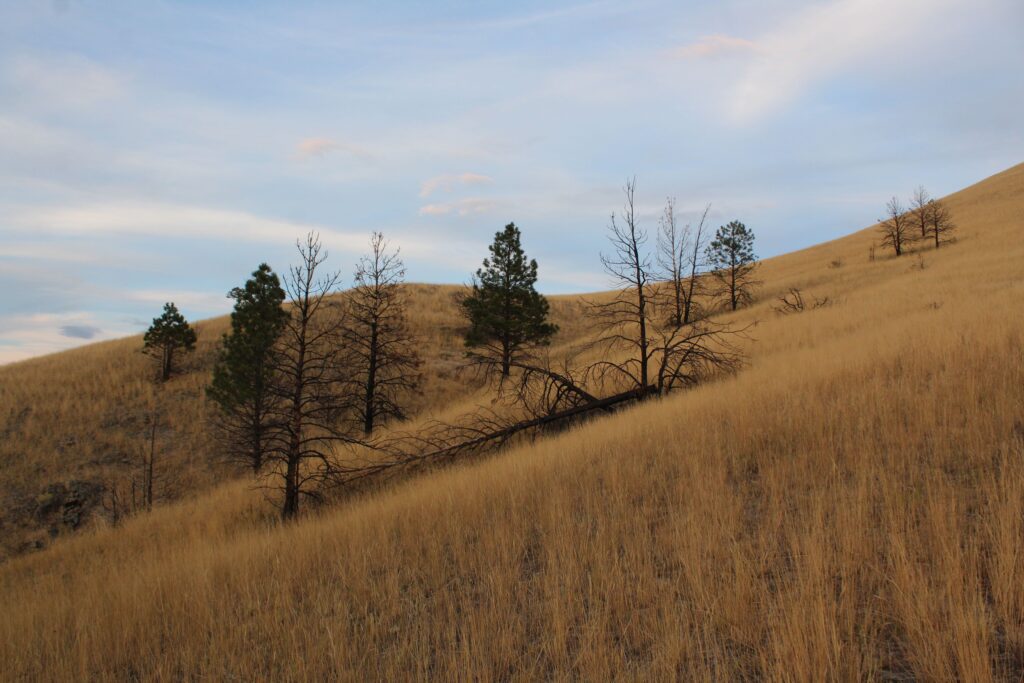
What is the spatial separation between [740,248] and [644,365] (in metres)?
25.2

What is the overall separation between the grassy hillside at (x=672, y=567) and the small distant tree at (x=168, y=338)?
69.3 ft

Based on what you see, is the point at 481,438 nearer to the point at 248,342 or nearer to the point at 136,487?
the point at 248,342

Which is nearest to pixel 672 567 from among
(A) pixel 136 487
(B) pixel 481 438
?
(B) pixel 481 438

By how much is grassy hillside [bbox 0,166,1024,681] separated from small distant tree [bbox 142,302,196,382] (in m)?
21.1

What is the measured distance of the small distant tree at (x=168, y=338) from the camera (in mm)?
25984

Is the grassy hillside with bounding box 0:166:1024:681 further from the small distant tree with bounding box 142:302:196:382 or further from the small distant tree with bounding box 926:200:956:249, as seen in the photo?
the small distant tree with bounding box 926:200:956:249

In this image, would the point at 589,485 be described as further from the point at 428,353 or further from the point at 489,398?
the point at 428,353

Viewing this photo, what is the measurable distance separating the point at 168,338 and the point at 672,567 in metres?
29.0

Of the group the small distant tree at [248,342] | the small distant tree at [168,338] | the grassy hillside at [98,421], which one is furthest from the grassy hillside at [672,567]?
the small distant tree at [168,338]

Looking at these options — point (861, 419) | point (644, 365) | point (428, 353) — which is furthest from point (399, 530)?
point (428, 353)

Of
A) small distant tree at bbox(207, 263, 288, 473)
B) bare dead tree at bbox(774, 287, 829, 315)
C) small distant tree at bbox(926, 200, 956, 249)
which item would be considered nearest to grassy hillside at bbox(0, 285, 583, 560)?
small distant tree at bbox(207, 263, 288, 473)

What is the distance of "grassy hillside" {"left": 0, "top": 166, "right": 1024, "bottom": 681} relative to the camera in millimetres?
2754

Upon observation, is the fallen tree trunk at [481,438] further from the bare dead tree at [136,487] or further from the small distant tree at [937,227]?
the small distant tree at [937,227]

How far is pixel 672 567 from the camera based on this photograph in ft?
12.2
